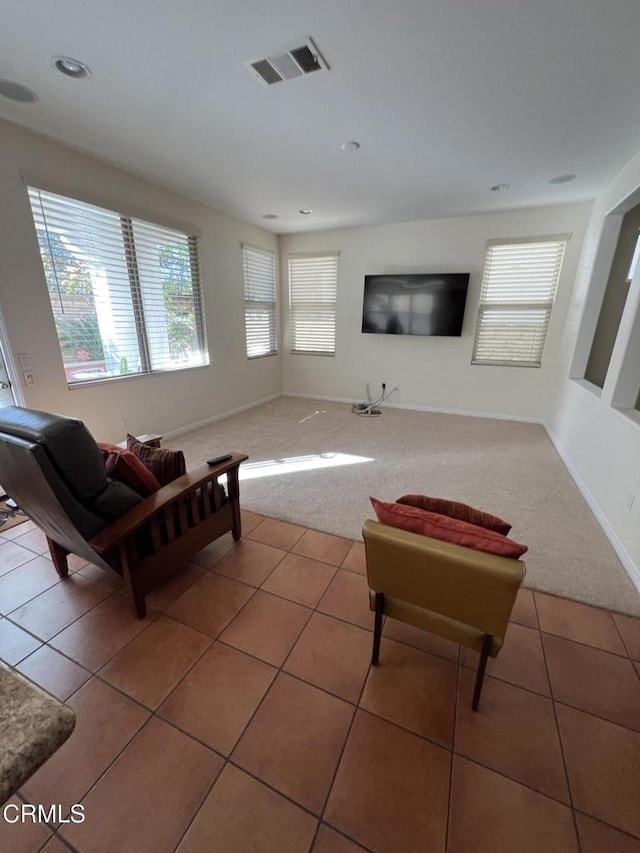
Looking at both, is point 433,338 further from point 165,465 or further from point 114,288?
point 165,465

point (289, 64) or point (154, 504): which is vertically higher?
point (289, 64)

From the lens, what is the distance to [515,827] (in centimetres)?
100

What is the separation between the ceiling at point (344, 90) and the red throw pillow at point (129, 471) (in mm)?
1950

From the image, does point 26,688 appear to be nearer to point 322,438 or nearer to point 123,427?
point 123,427

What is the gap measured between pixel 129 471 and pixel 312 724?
128 centimetres

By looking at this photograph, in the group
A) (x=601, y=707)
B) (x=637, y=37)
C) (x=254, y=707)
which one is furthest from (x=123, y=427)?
(x=637, y=37)

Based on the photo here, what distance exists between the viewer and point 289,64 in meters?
1.84

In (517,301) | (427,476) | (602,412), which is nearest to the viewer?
(602,412)

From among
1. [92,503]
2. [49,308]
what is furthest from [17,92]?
[92,503]

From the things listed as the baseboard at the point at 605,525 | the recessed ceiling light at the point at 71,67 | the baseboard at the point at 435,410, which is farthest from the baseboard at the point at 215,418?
the baseboard at the point at 605,525

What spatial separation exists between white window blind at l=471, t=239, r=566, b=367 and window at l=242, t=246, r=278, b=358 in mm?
3157

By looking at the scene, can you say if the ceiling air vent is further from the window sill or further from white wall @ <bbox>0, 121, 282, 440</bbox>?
the window sill

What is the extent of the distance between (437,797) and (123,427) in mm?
3582

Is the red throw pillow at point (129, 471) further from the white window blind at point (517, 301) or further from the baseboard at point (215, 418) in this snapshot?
the white window blind at point (517, 301)
